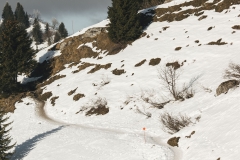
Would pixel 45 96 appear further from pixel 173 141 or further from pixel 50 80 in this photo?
pixel 173 141

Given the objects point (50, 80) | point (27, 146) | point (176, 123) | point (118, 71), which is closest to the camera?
point (176, 123)

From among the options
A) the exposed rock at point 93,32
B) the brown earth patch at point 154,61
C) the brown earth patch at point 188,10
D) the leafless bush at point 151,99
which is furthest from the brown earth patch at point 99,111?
the exposed rock at point 93,32

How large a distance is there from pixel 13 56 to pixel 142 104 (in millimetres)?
32659

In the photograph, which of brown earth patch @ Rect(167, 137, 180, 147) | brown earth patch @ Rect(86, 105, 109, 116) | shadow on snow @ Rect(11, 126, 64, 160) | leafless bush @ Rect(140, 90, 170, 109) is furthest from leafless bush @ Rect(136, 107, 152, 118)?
shadow on snow @ Rect(11, 126, 64, 160)

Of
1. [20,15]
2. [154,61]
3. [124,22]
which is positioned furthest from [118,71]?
[20,15]

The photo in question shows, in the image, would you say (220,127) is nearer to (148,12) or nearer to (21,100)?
(21,100)

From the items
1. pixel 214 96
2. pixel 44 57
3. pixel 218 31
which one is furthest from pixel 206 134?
pixel 44 57

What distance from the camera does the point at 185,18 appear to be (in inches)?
1921

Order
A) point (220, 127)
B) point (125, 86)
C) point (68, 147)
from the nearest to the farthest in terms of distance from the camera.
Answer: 1. point (220, 127)
2. point (68, 147)
3. point (125, 86)

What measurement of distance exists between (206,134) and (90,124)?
16218 millimetres

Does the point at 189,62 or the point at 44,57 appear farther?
the point at 44,57

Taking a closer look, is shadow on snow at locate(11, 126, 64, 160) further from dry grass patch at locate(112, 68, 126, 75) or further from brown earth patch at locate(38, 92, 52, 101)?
brown earth patch at locate(38, 92, 52, 101)

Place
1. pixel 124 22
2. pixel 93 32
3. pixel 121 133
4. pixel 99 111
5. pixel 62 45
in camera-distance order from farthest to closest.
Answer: pixel 62 45, pixel 93 32, pixel 124 22, pixel 99 111, pixel 121 133

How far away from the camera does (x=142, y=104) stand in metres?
29.2
